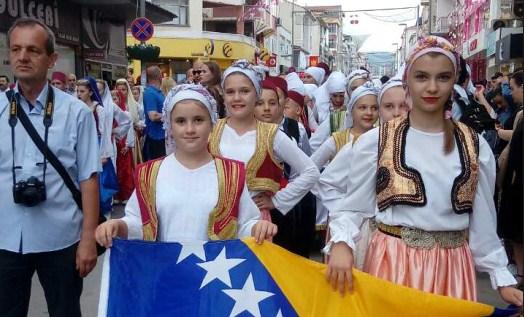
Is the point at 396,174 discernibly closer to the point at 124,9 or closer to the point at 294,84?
the point at 294,84

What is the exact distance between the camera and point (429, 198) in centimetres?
266

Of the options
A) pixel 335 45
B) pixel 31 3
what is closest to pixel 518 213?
pixel 31 3

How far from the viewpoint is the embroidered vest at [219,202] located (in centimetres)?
309

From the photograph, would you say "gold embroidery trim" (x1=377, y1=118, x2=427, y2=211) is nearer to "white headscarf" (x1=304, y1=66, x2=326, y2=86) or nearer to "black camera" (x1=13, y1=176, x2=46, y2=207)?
"black camera" (x1=13, y1=176, x2=46, y2=207)

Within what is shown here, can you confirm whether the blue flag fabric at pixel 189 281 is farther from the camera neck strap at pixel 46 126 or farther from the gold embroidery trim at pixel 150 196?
the camera neck strap at pixel 46 126

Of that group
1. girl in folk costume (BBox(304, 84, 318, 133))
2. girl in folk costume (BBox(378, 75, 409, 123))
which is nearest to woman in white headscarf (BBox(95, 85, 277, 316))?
girl in folk costume (BBox(378, 75, 409, 123))

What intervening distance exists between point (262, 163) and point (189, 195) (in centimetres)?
102

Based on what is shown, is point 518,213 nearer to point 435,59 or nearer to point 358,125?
point 358,125

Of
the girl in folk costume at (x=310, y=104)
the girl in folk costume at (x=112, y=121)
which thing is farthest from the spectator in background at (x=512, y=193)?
the girl in folk costume at (x=112, y=121)

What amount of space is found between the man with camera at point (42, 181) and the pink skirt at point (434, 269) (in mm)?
1406

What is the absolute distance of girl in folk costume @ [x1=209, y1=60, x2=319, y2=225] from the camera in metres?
4.06

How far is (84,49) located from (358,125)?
12354mm

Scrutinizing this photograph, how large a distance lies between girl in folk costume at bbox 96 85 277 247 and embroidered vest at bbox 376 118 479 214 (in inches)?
24.7

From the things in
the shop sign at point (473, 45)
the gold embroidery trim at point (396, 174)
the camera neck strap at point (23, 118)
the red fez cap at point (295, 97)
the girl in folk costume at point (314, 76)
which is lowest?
the gold embroidery trim at point (396, 174)
